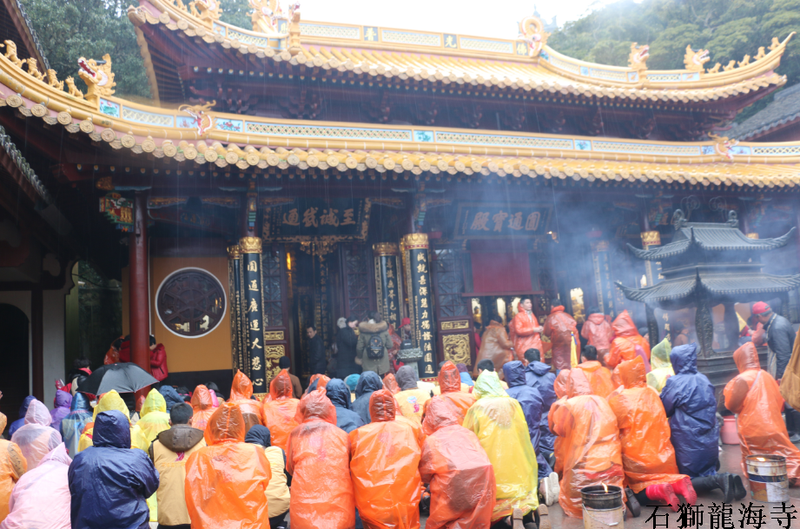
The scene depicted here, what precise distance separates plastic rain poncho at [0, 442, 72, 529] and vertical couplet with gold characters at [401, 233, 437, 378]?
609 centimetres

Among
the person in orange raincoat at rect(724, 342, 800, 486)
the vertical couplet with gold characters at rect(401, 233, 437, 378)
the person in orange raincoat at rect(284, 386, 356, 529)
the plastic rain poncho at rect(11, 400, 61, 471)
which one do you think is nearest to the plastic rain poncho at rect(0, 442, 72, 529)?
the plastic rain poncho at rect(11, 400, 61, 471)

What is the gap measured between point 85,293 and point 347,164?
9713 millimetres

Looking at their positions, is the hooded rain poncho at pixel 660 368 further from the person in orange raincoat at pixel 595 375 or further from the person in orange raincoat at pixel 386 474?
the person in orange raincoat at pixel 386 474

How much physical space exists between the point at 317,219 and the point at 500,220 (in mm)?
3531

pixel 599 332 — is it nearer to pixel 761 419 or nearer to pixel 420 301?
pixel 420 301

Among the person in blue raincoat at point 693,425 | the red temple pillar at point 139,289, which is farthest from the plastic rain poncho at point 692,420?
the red temple pillar at point 139,289

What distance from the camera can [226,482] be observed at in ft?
11.2

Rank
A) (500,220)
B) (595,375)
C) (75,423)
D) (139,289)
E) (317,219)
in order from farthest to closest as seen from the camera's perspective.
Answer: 1. (500,220)
2. (317,219)
3. (139,289)
4. (595,375)
5. (75,423)

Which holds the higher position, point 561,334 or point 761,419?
point 561,334

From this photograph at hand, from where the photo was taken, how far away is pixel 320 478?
384cm

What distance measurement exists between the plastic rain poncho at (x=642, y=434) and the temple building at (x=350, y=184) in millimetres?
3483

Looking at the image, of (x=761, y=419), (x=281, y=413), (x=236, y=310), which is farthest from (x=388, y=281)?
(x=761, y=419)

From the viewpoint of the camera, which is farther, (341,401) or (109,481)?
(341,401)

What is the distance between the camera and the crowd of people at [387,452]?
11.3 ft
